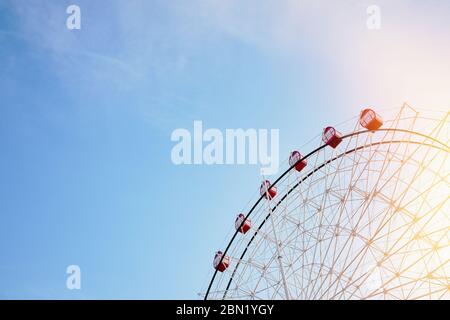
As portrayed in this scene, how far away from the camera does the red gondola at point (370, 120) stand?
26328mm

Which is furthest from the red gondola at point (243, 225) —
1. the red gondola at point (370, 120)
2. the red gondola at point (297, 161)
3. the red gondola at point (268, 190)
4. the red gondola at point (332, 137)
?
the red gondola at point (370, 120)

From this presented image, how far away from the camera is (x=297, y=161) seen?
32.9 m

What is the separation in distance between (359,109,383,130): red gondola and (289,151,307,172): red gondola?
675cm

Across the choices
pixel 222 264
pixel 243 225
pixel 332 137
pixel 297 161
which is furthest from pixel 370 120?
pixel 222 264

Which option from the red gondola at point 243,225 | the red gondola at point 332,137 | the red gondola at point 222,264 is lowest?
the red gondola at point 222,264

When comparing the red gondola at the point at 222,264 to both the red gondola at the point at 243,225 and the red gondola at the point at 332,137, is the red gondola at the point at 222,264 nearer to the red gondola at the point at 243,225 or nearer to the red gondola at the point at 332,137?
the red gondola at the point at 243,225

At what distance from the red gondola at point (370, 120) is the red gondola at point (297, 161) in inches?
266

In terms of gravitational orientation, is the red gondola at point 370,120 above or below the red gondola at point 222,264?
above

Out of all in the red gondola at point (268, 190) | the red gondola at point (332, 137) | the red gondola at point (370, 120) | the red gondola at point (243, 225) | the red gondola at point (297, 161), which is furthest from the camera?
the red gondola at point (243, 225)

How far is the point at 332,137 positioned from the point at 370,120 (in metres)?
3.16
